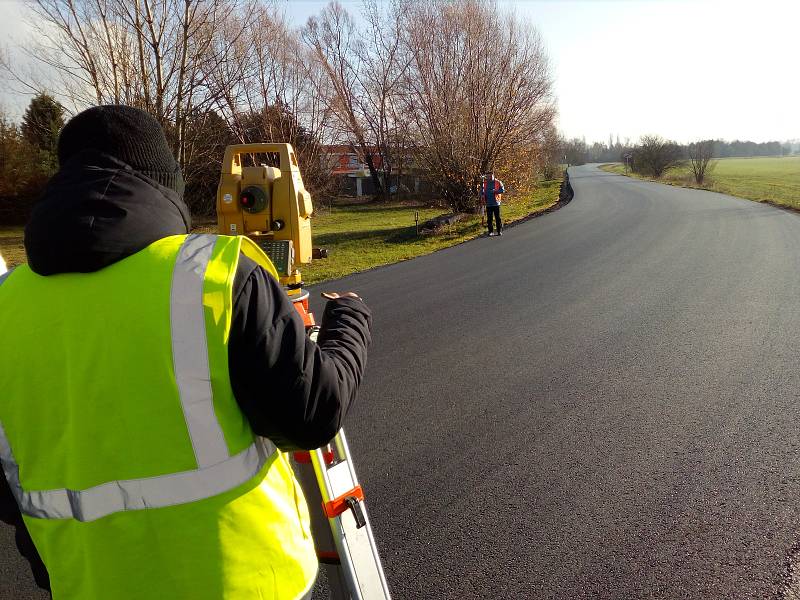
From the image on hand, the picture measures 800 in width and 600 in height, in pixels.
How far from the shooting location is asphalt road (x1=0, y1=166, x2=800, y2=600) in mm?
→ 2643

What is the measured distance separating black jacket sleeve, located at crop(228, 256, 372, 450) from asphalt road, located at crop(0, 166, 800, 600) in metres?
1.54

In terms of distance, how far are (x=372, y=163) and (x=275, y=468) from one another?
4046 cm

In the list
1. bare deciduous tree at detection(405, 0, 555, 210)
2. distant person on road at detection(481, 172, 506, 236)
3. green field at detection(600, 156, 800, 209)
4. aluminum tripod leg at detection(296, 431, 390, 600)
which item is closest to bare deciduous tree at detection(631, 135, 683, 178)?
green field at detection(600, 156, 800, 209)

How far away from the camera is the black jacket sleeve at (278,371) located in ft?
3.98

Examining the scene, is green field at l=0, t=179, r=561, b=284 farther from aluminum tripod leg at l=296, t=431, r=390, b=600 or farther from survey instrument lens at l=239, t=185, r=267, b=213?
aluminum tripod leg at l=296, t=431, r=390, b=600

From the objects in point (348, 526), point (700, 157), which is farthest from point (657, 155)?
point (348, 526)

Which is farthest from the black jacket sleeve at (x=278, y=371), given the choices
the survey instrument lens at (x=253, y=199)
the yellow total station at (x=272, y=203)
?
the survey instrument lens at (x=253, y=199)

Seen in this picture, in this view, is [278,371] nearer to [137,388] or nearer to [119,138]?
[137,388]

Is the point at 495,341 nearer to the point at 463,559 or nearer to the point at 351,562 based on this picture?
the point at 463,559

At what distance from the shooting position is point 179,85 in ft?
48.4

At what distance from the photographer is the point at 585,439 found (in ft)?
12.6

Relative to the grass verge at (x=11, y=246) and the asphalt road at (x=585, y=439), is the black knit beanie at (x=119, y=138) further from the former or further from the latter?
the grass verge at (x=11, y=246)

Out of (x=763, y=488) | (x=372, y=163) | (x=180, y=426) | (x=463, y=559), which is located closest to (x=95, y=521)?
(x=180, y=426)

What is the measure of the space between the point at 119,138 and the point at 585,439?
11.2 ft
